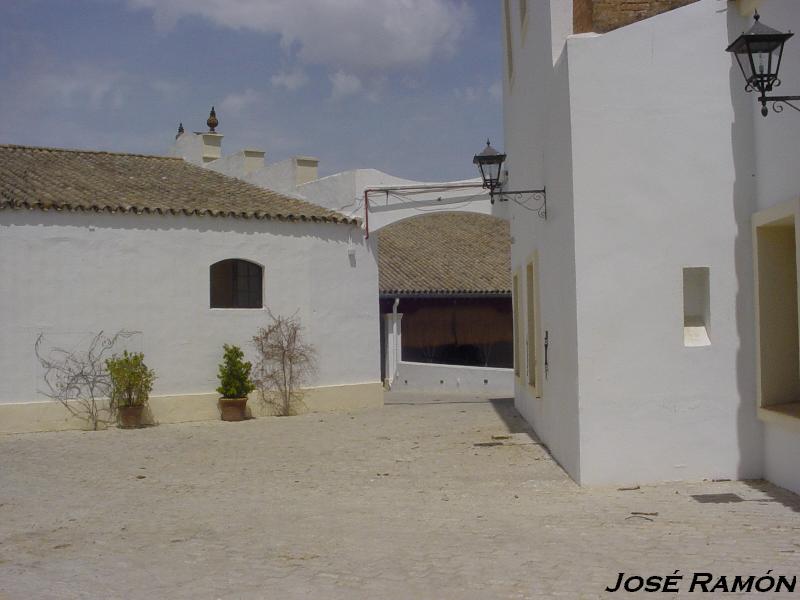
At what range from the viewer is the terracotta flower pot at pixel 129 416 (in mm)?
15086

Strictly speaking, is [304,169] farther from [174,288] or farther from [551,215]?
[551,215]

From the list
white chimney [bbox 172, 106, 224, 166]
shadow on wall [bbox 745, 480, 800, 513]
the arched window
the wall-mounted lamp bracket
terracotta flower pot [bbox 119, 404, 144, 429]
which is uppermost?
white chimney [bbox 172, 106, 224, 166]

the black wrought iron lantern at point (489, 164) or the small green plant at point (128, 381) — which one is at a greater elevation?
the black wrought iron lantern at point (489, 164)

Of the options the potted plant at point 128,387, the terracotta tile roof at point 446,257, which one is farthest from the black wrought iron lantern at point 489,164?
the terracotta tile roof at point 446,257

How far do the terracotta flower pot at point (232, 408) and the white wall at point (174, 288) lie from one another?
420 mm

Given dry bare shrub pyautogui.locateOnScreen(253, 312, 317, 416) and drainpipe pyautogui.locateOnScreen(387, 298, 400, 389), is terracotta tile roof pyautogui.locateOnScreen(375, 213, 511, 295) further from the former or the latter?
dry bare shrub pyautogui.locateOnScreen(253, 312, 317, 416)

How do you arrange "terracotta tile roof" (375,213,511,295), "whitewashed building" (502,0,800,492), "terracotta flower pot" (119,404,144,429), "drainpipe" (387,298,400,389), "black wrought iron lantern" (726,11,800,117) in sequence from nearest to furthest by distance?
"black wrought iron lantern" (726,11,800,117) < "whitewashed building" (502,0,800,492) < "terracotta flower pot" (119,404,144,429) < "drainpipe" (387,298,400,389) < "terracotta tile roof" (375,213,511,295)

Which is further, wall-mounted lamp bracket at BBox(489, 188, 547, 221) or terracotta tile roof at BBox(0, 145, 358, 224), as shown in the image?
terracotta tile roof at BBox(0, 145, 358, 224)

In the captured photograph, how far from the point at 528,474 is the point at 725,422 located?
218 centimetres

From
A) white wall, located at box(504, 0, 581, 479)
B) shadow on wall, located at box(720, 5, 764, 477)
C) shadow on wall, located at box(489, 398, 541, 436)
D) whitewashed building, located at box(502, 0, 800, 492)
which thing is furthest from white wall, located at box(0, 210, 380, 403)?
shadow on wall, located at box(720, 5, 764, 477)

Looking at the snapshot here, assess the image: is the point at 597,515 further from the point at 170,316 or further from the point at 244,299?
the point at 244,299

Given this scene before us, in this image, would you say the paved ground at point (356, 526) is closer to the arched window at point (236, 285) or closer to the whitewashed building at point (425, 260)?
the arched window at point (236, 285)

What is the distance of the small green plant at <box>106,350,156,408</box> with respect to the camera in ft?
49.0

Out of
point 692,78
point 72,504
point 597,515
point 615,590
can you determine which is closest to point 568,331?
point 597,515
